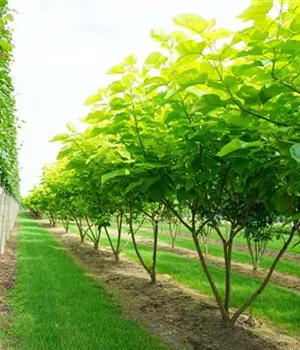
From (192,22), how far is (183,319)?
17.4 feet

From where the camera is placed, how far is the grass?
6797mm

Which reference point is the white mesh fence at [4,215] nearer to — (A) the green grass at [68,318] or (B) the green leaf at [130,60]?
(A) the green grass at [68,318]

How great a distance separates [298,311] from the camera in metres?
7.40

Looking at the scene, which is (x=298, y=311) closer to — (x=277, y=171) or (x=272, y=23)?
(x=277, y=171)

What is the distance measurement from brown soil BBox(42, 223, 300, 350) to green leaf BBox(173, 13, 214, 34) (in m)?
4.22

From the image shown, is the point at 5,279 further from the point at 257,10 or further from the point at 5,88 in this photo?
the point at 257,10

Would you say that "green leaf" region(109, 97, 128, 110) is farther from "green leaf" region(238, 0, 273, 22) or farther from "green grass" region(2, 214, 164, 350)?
"green grass" region(2, 214, 164, 350)

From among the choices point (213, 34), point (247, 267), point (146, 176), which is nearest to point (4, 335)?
point (146, 176)

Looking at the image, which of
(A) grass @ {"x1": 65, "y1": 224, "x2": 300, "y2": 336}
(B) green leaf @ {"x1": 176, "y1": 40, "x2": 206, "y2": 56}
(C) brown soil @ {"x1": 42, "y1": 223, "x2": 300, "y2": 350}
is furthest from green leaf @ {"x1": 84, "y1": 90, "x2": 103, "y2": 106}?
(A) grass @ {"x1": 65, "y1": 224, "x2": 300, "y2": 336}

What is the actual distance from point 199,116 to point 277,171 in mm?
738

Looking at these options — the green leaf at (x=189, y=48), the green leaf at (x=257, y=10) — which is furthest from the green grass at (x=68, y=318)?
the green leaf at (x=257, y=10)

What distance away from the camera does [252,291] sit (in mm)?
9016

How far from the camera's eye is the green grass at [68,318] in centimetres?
508

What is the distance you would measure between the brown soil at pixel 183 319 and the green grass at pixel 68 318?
0.31 m
